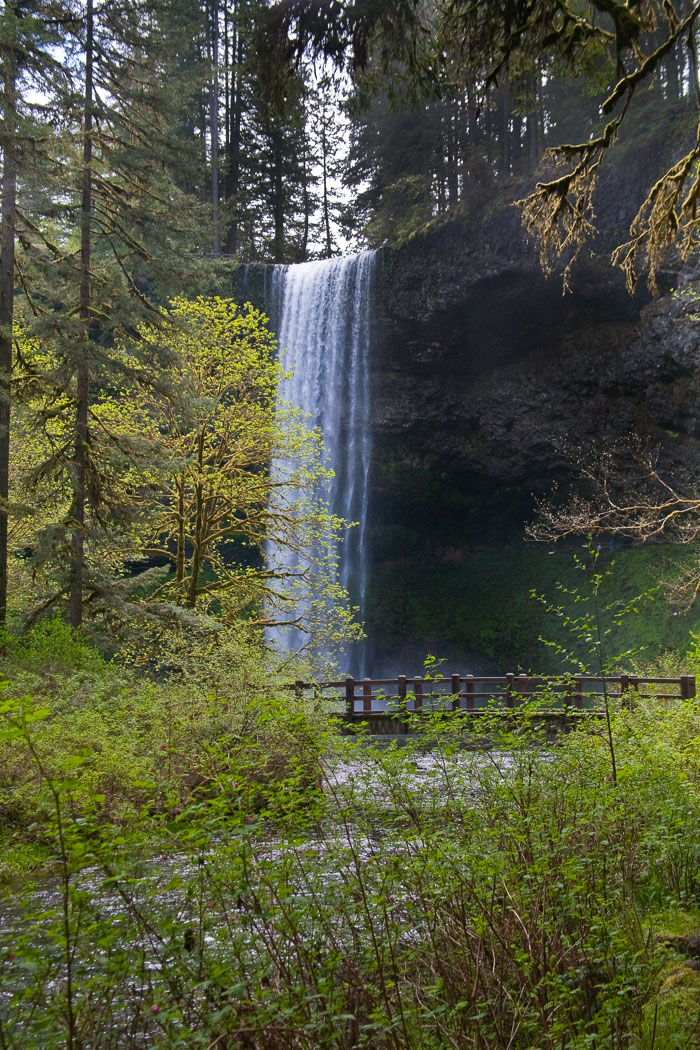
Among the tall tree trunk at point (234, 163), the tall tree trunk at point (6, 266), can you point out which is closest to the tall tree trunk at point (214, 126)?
the tall tree trunk at point (234, 163)

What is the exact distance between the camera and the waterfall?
2378 centimetres

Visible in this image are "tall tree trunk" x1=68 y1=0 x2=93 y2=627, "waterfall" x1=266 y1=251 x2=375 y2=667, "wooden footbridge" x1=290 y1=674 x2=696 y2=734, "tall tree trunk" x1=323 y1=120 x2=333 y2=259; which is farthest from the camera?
"tall tree trunk" x1=323 y1=120 x2=333 y2=259

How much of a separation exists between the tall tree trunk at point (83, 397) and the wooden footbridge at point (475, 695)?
4.18 m

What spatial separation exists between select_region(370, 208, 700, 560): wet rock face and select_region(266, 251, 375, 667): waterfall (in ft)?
2.03

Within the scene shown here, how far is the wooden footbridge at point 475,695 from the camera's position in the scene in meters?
4.82

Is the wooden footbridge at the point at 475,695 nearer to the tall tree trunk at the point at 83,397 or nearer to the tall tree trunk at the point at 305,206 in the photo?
the tall tree trunk at the point at 83,397

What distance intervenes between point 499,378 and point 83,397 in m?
15.0

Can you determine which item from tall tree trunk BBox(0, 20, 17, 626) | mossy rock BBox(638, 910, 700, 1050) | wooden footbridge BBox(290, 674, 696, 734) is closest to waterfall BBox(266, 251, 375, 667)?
wooden footbridge BBox(290, 674, 696, 734)

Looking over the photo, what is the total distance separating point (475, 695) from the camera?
1059 centimetres

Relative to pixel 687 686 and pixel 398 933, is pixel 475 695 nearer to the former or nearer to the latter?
pixel 687 686

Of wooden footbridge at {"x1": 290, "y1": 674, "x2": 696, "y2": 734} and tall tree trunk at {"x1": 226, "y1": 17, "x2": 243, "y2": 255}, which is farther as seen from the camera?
tall tree trunk at {"x1": 226, "y1": 17, "x2": 243, "y2": 255}

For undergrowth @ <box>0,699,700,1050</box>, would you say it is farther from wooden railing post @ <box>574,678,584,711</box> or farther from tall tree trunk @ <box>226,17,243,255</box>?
tall tree trunk @ <box>226,17,243,255</box>

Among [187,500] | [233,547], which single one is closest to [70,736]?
[187,500]

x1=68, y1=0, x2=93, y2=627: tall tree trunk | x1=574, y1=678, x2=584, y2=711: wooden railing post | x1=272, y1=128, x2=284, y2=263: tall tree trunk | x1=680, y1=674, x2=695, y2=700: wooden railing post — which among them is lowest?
x1=680, y1=674, x2=695, y2=700: wooden railing post
